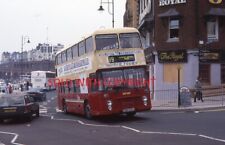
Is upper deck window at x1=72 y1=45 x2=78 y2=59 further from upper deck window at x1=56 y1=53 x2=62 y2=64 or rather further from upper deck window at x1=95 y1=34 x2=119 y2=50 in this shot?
upper deck window at x1=56 y1=53 x2=62 y2=64

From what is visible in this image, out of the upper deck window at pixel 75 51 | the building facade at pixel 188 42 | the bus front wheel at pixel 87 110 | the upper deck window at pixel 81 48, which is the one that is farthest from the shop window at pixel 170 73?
the bus front wheel at pixel 87 110

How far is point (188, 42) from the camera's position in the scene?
133 ft

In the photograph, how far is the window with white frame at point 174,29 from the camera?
41.7 meters

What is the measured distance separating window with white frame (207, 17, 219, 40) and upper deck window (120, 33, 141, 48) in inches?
701

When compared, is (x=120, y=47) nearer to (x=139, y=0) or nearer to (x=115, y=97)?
(x=115, y=97)

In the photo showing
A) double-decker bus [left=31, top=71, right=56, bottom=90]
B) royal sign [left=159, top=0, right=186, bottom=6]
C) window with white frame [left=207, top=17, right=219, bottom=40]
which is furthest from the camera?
double-decker bus [left=31, top=71, right=56, bottom=90]

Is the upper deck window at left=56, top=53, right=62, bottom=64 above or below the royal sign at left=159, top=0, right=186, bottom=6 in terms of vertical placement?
below

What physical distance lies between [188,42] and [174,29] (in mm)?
1909

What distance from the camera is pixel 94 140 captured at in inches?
655

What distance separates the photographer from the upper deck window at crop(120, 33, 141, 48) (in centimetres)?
2433

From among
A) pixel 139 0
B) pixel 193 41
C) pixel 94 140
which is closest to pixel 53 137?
pixel 94 140

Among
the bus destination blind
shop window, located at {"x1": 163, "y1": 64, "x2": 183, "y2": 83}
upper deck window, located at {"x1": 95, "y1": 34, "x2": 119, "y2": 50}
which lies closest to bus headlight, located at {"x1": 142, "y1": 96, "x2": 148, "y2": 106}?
the bus destination blind

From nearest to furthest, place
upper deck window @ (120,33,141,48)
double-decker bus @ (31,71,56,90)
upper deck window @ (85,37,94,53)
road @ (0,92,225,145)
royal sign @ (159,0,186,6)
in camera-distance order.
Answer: road @ (0,92,225,145), upper deck window @ (120,33,141,48), upper deck window @ (85,37,94,53), royal sign @ (159,0,186,6), double-decker bus @ (31,71,56,90)

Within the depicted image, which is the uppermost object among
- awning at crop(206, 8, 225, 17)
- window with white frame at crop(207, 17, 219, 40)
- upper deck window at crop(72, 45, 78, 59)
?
awning at crop(206, 8, 225, 17)
